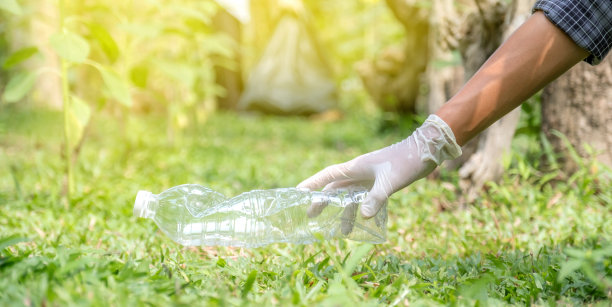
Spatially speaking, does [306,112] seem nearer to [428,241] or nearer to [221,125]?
[221,125]

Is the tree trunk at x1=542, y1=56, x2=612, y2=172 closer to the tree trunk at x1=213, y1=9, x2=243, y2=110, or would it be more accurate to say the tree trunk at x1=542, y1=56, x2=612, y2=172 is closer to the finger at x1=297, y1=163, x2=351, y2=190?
the finger at x1=297, y1=163, x2=351, y2=190

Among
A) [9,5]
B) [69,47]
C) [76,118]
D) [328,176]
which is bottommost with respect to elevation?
[328,176]

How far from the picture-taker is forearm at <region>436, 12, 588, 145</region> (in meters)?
1.37

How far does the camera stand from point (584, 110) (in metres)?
2.55

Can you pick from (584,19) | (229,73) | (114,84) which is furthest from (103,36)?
(229,73)

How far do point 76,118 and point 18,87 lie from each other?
0.84 feet

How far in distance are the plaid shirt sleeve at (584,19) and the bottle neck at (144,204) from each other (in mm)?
1159

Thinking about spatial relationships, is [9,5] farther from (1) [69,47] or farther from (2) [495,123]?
(2) [495,123]

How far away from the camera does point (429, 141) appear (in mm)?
1430

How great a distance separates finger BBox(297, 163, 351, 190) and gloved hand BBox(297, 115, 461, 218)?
2 cm

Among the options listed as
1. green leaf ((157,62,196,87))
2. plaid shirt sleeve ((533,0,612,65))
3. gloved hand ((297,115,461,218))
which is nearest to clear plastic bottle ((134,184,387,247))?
gloved hand ((297,115,461,218))

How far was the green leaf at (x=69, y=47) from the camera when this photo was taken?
1933mm

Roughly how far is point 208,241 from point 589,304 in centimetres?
101

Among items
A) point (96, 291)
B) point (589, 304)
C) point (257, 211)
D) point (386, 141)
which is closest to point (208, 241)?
point (257, 211)
